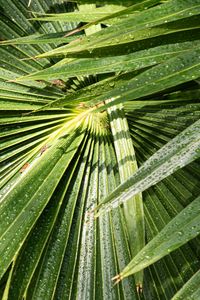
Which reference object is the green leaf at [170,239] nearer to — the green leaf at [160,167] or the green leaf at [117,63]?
the green leaf at [160,167]

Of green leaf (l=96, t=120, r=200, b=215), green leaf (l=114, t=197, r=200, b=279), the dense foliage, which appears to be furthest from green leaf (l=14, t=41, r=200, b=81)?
green leaf (l=114, t=197, r=200, b=279)

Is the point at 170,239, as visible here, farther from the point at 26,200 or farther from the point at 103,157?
the point at 103,157

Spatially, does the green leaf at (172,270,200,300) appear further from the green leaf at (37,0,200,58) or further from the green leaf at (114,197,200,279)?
the green leaf at (37,0,200,58)

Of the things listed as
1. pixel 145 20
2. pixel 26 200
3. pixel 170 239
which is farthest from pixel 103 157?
pixel 170 239

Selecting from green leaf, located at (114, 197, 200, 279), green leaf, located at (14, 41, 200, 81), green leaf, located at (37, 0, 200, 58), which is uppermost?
green leaf, located at (37, 0, 200, 58)

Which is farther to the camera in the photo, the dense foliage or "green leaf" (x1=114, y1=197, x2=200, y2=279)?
the dense foliage

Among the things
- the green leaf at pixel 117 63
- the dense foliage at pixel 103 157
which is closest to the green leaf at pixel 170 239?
the dense foliage at pixel 103 157

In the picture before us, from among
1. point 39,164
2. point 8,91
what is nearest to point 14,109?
point 8,91

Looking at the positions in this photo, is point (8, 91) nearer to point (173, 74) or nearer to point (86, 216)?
point (86, 216)
